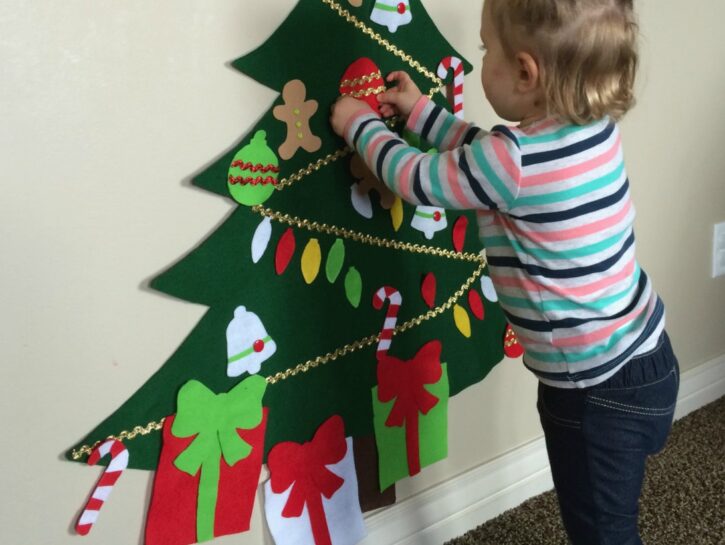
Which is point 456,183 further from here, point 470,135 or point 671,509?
point 671,509

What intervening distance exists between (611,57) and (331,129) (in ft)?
1.08

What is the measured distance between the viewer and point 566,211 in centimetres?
81

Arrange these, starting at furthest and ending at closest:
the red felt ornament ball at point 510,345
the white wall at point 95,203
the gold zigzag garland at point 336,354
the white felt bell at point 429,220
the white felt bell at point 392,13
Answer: the red felt ornament ball at point 510,345 → the white felt bell at point 429,220 → the white felt bell at point 392,13 → the gold zigzag garland at point 336,354 → the white wall at point 95,203

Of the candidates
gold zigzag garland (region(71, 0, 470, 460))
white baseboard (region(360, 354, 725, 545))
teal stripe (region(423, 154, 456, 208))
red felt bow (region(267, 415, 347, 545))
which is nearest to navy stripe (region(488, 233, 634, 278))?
teal stripe (region(423, 154, 456, 208))

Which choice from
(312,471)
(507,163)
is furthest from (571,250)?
(312,471)

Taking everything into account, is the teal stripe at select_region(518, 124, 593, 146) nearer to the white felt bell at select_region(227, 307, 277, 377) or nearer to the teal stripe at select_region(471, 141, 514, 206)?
the teal stripe at select_region(471, 141, 514, 206)

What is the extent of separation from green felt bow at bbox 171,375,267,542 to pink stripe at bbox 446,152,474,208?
33cm

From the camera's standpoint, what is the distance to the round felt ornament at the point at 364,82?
930 mm

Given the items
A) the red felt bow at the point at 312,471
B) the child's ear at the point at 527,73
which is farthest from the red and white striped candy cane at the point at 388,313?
the child's ear at the point at 527,73

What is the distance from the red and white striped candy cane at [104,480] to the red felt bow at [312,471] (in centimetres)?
19

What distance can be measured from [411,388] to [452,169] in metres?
0.39

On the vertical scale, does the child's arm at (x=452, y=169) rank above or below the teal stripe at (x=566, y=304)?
above

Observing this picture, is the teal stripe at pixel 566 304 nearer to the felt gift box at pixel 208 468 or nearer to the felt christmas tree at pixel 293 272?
the felt christmas tree at pixel 293 272

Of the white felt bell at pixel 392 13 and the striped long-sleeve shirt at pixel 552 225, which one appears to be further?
the white felt bell at pixel 392 13
